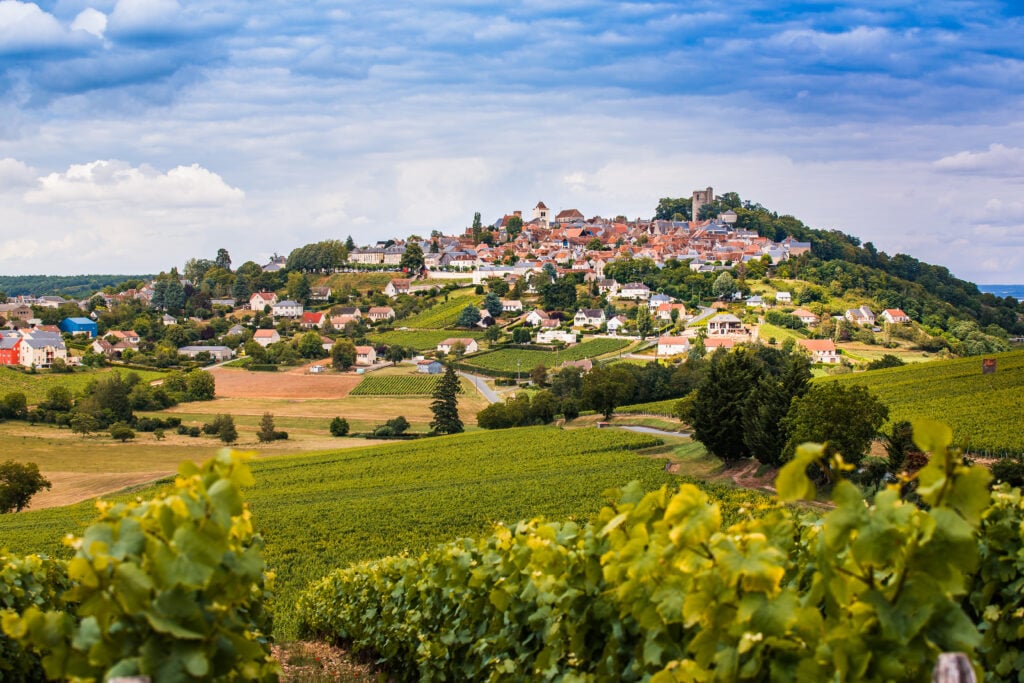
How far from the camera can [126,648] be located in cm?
304

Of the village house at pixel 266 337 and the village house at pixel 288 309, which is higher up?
the village house at pixel 288 309

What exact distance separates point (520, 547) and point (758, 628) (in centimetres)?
315

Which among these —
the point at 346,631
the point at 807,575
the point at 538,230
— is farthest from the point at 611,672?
the point at 538,230

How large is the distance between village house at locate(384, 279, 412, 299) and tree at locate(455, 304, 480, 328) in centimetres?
2265

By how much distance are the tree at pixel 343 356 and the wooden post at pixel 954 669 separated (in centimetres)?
8399

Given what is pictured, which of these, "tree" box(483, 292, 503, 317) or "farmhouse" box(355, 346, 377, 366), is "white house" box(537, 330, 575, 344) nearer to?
"tree" box(483, 292, 503, 317)

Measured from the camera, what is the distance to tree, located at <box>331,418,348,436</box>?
57.1 meters

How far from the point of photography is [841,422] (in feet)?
91.7

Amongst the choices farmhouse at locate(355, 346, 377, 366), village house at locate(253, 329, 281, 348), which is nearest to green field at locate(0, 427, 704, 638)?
farmhouse at locate(355, 346, 377, 366)

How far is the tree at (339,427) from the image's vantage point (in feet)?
187

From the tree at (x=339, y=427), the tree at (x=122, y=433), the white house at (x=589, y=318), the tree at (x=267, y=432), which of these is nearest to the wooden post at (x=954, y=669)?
the tree at (x=267, y=432)

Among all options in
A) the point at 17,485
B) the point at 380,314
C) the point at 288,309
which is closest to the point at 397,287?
the point at 380,314

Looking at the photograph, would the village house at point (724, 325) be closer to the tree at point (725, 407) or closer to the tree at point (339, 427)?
the tree at point (339, 427)

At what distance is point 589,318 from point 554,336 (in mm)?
6290
